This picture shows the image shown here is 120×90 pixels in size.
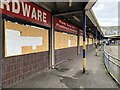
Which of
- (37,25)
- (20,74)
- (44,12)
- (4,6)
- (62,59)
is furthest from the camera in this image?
(62,59)

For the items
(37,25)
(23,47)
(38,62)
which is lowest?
(38,62)

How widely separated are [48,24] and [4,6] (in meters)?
4.16

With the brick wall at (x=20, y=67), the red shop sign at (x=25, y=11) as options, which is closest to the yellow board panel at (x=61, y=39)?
the red shop sign at (x=25, y=11)

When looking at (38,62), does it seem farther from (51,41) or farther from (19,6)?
(19,6)

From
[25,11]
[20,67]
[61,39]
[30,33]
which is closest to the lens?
[20,67]

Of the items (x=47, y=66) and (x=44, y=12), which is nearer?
(x=44, y=12)

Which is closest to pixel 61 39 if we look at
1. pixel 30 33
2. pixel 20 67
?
pixel 30 33

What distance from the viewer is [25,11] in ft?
22.7

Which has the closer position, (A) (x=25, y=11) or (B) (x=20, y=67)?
(B) (x=20, y=67)

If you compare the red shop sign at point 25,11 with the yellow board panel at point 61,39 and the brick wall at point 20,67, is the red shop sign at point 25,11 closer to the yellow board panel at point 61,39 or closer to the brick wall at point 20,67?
the brick wall at point 20,67

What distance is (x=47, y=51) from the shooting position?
32.0ft

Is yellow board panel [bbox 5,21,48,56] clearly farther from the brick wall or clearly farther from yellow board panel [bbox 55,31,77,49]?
yellow board panel [bbox 55,31,77,49]

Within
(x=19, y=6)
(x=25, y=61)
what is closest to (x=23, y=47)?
(x=25, y=61)

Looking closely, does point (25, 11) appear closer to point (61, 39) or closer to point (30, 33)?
point (30, 33)
